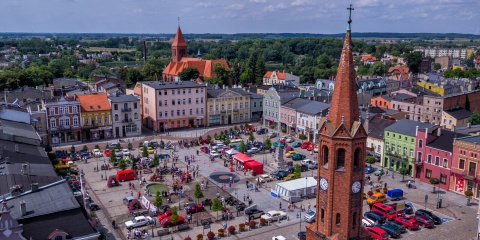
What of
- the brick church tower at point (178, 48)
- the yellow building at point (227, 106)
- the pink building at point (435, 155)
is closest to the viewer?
the pink building at point (435, 155)

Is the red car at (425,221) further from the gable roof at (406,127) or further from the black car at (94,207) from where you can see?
the black car at (94,207)

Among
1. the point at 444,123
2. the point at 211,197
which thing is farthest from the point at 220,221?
the point at 444,123

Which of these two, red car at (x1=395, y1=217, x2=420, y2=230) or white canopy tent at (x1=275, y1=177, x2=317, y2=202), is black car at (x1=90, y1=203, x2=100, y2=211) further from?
red car at (x1=395, y1=217, x2=420, y2=230)

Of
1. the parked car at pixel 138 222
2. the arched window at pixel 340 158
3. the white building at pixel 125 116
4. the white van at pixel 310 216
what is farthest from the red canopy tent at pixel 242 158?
the arched window at pixel 340 158

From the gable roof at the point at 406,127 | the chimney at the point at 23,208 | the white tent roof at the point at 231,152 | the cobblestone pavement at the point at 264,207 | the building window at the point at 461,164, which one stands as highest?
the chimney at the point at 23,208

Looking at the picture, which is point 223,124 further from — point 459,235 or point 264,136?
point 459,235

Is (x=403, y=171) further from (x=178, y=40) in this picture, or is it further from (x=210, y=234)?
(x=178, y=40)

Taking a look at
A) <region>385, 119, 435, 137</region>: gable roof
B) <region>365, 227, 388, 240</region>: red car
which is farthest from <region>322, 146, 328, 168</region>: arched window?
<region>385, 119, 435, 137</region>: gable roof
